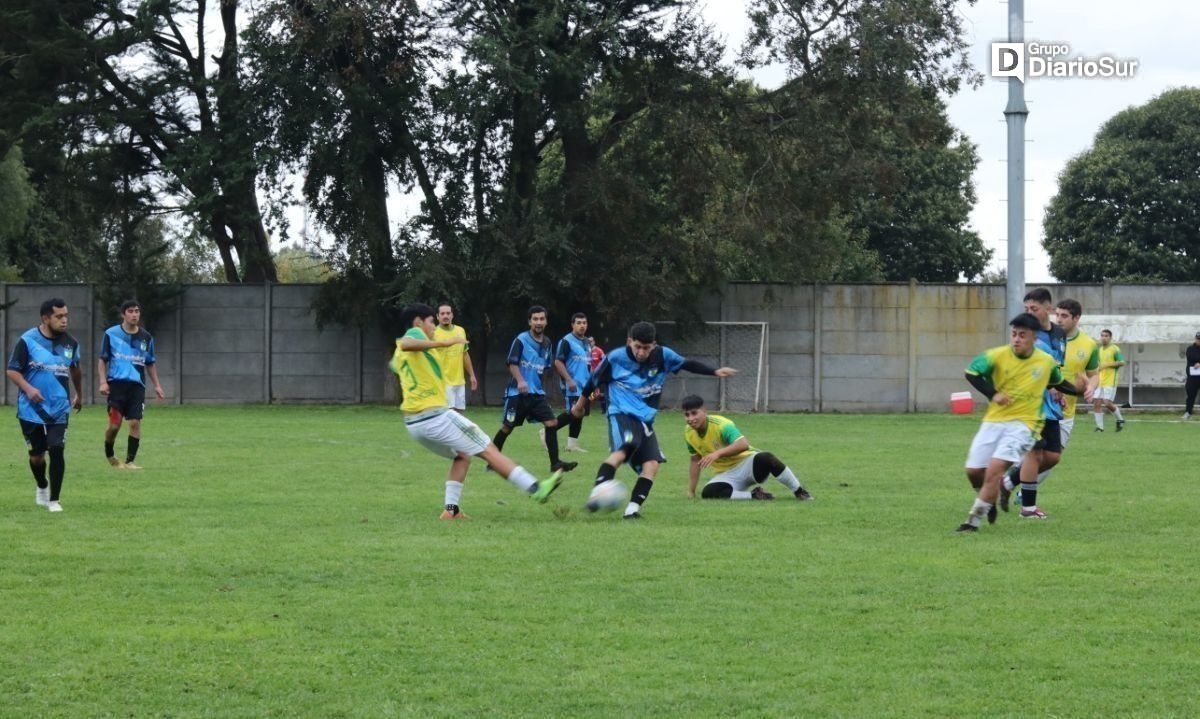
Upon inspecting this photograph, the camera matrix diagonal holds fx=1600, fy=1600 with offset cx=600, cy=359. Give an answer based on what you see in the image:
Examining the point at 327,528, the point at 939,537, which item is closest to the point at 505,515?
the point at 327,528

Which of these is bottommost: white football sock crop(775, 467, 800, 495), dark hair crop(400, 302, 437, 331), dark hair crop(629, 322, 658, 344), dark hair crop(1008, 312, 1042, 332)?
white football sock crop(775, 467, 800, 495)

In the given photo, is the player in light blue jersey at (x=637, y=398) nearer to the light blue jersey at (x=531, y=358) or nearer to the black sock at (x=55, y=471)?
the black sock at (x=55, y=471)

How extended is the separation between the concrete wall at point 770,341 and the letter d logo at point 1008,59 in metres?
6.75

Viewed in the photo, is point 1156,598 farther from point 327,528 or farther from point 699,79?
point 699,79

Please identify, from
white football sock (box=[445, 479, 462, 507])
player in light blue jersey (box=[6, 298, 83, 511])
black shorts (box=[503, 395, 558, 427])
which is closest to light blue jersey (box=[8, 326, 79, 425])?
player in light blue jersey (box=[6, 298, 83, 511])

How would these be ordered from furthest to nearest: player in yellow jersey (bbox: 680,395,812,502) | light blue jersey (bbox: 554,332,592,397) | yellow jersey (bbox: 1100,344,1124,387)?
1. yellow jersey (bbox: 1100,344,1124,387)
2. light blue jersey (bbox: 554,332,592,397)
3. player in yellow jersey (bbox: 680,395,812,502)

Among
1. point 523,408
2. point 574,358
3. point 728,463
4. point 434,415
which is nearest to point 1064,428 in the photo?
point 728,463

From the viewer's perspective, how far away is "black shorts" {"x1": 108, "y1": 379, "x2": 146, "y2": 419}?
Answer: 1864 cm

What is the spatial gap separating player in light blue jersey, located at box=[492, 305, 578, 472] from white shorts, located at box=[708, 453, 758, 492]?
404 cm

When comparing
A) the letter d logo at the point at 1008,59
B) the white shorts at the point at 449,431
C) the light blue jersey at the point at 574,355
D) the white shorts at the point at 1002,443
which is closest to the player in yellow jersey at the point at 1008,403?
the white shorts at the point at 1002,443

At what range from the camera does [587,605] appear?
878 centimetres

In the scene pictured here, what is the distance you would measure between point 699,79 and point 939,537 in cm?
2567

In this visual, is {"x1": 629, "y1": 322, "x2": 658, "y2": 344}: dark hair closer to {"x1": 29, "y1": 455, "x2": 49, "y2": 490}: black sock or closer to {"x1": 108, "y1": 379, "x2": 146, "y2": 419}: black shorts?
{"x1": 29, "y1": 455, "x2": 49, "y2": 490}: black sock

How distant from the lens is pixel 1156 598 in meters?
9.08
